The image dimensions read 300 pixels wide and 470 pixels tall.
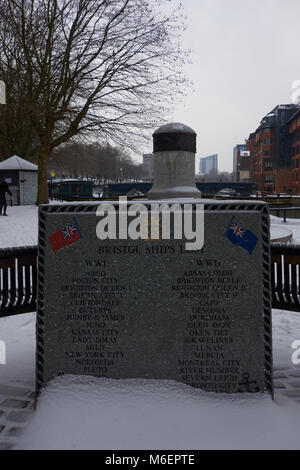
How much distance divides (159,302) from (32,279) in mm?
1718

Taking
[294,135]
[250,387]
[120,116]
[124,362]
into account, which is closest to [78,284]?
[124,362]

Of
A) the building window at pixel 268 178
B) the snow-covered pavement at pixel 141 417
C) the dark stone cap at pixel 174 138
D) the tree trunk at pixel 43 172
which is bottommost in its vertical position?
the snow-covered pavement at pixel 141 417

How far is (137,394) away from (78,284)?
3.60 feet

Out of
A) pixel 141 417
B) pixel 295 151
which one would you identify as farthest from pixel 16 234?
pixel 295 151

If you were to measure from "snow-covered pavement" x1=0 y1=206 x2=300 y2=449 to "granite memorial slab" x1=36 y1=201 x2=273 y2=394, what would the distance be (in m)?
0.14

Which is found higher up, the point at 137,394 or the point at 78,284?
the point at 78,284

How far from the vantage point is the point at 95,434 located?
3111 millimetres

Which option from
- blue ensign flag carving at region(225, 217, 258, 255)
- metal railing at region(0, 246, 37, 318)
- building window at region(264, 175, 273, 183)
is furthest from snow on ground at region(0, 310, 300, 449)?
building window at region(264, 175, 273, 183)

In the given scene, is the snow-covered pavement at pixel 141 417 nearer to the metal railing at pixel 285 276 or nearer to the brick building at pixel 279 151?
the metal railing at pixel 285 276

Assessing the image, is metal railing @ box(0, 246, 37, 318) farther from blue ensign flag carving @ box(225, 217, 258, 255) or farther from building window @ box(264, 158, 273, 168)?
building window @ box(264, 158, 273, 168)

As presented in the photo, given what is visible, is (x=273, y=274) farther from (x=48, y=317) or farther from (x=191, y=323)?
(x=48, y=317)

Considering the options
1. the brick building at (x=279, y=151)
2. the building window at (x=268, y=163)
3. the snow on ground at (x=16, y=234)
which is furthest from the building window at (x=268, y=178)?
the snow on ground at (x=16, y=234)

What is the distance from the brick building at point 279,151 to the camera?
68.8 m

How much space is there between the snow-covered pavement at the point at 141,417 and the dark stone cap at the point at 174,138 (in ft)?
11.3
